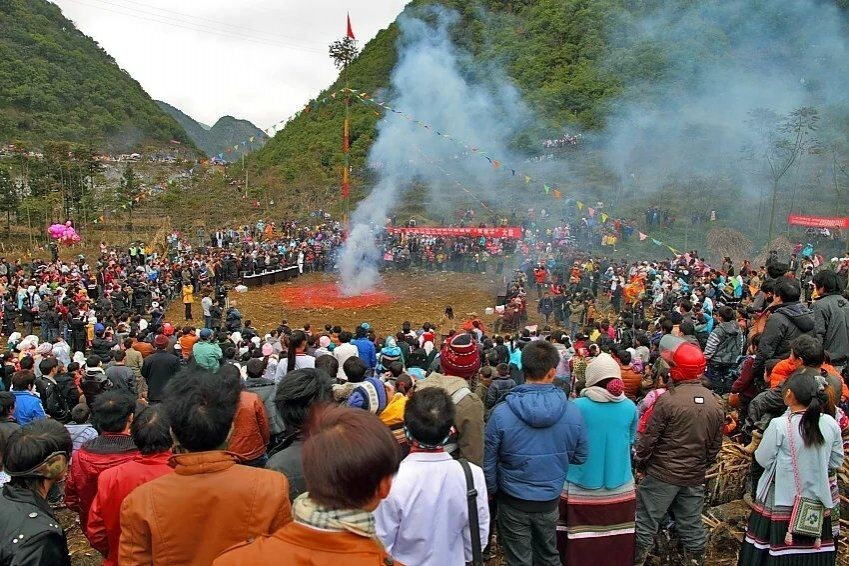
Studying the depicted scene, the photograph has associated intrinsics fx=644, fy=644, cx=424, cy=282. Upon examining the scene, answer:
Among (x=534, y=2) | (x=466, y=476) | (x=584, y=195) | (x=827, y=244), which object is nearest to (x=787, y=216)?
(x=827, y=244)

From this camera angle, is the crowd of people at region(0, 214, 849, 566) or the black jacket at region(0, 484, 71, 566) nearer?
the crowd of people at region(0, 214, 849, 566)

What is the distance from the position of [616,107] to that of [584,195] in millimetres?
8938

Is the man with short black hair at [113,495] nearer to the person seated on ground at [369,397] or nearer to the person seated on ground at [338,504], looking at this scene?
the person seated on ground at [369,397]

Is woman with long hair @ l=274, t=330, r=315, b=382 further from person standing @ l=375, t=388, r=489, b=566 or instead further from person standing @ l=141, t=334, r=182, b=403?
person standing @ l=375, t=388, r=489, b=566

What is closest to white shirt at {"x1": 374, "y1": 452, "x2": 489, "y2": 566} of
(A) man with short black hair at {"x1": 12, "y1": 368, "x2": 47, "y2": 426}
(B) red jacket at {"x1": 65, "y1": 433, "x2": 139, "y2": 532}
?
(B) red jacket at {"x1": 65, "y1": 433, "x2": 139, "y2": 532}

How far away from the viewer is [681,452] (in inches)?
161

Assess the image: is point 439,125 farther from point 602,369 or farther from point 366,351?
point 602,369

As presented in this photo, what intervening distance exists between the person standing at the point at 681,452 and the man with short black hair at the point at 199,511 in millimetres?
2679

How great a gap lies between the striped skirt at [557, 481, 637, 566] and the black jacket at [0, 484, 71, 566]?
2681mm

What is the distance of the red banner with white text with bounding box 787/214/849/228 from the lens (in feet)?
81.3

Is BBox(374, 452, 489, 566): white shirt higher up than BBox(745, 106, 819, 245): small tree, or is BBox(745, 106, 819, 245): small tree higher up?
BBox(745, 106, 819, 245): small tree

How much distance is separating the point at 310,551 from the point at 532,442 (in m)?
1.93

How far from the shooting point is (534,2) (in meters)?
45.8

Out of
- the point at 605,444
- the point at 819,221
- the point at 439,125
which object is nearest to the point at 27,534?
the point at 605,444
